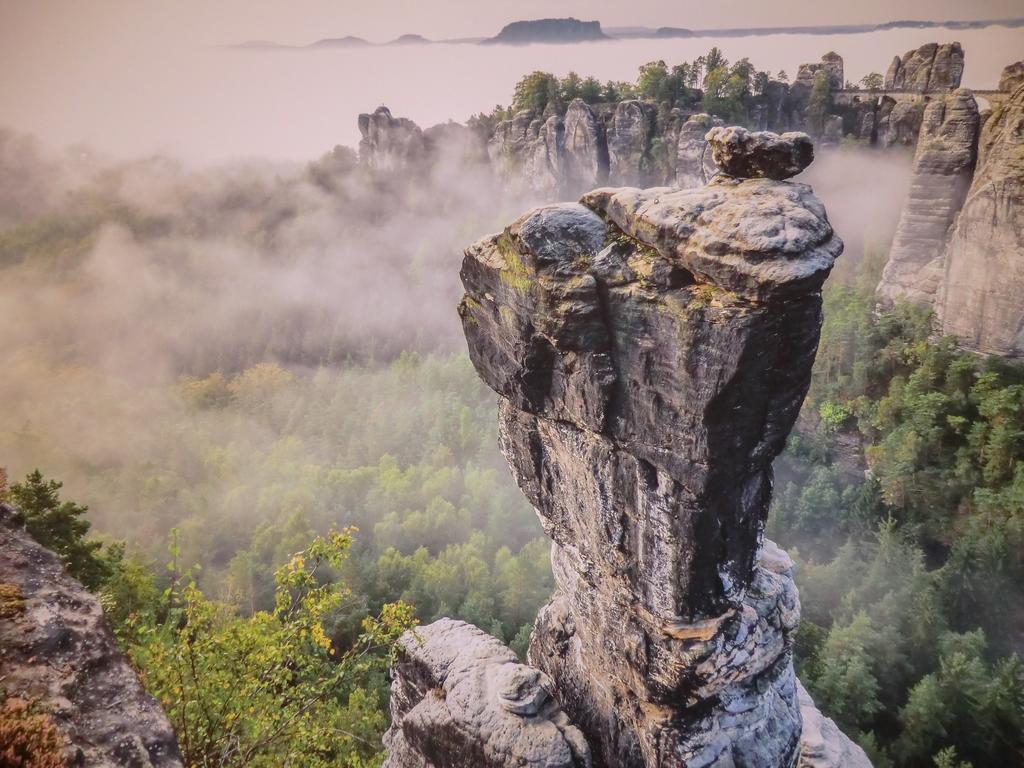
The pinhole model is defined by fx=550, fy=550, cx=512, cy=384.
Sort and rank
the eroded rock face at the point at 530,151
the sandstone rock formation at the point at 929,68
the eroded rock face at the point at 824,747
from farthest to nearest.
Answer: the eroded rock face at the point at 530,151, the sandstone rock formation at the point at 929,68, the eroded rock face at the point at 824,747

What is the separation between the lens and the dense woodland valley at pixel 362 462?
1587cm

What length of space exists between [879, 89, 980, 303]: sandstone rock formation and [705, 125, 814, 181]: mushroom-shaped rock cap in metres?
34.3

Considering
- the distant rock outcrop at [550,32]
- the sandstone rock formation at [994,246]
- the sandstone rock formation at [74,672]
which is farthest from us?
the distant rock outcrop at [550,32]

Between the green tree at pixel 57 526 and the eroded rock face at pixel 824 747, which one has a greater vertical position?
the green tree at pixel 57 526

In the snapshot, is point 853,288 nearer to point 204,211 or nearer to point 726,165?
point 726,165

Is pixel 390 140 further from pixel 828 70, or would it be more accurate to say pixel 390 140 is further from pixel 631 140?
pixel 828 70

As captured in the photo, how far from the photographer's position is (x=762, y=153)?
9383 millimetres

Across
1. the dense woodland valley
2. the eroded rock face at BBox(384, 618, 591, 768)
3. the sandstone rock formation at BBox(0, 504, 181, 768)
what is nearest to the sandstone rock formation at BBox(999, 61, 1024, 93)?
the dense woodland valley

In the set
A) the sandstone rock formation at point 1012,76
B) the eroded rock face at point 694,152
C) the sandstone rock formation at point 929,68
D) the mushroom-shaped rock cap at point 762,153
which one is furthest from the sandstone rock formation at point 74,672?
the sandstone rock formation at point 929,68

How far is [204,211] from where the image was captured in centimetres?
8806

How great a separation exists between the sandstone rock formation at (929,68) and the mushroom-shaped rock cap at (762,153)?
1879 inches

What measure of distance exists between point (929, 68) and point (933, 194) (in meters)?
16.1

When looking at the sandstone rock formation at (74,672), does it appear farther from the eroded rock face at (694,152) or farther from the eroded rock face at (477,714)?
the eroded rock face at (694,152)

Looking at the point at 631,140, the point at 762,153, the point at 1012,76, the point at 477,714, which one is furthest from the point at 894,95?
the point at 477,714
